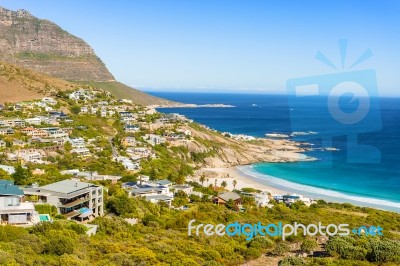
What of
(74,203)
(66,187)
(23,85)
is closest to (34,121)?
(23,85)

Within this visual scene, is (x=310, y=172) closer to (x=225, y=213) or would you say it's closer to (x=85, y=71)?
(x=225, y=213)

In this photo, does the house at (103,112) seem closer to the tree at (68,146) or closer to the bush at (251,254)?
the tree at (68,146)

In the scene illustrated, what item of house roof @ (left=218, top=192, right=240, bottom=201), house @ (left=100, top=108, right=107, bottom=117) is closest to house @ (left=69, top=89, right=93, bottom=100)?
house @ (left=100, top=108, right=107, bottom=117)

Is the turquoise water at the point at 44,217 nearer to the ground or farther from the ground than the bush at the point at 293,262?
farther from the ground

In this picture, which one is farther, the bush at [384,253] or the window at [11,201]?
the window at [11,201]

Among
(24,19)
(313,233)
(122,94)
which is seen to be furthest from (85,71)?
(313,233)

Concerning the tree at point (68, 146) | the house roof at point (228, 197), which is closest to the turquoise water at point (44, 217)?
the house roof at point (228, 197)

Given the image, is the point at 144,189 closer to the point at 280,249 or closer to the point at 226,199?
the point at 226,199
